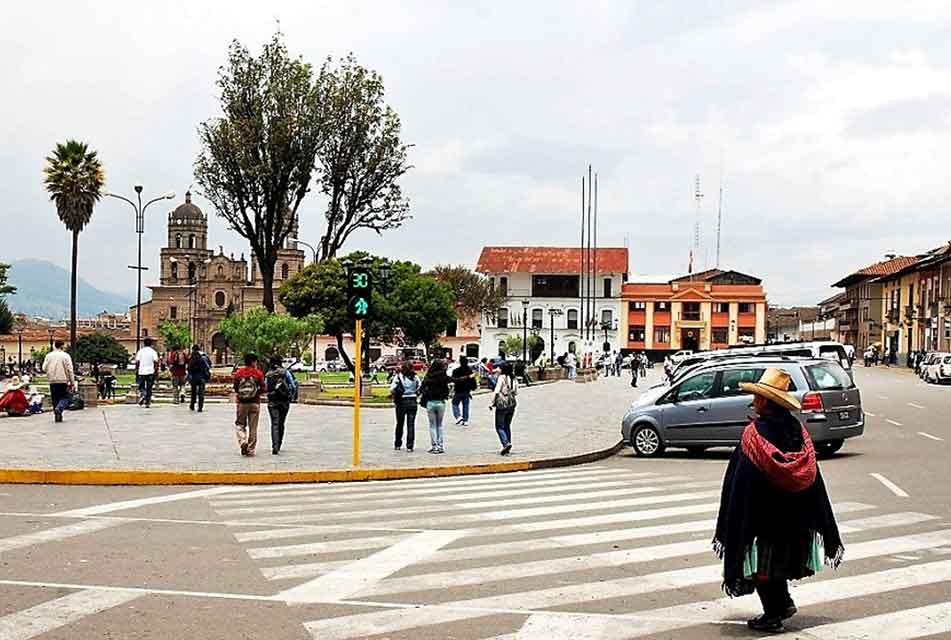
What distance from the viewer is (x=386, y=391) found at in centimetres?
4141

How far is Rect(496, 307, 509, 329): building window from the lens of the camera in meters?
110

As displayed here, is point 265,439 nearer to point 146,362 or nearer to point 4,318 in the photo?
point 146,362

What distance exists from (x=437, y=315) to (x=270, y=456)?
69827 mm

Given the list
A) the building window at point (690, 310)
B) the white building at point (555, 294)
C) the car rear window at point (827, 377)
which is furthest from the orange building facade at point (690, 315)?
the car rear window at point (827, 377)

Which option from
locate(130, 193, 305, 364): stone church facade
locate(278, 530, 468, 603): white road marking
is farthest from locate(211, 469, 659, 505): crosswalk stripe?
locate(130, 193, 305, 364): stone church facade

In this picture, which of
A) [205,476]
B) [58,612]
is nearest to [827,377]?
[205,476]

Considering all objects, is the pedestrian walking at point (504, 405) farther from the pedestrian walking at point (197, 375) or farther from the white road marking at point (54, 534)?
the pedestrian walking at point (197, 375)

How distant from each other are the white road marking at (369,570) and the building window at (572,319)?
329 feet

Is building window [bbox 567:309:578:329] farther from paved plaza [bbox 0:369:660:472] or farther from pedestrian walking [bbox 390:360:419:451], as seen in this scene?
pedestrian walking [bbox 390:360:419:451]

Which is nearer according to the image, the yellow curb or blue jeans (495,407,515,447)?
the yellow curb

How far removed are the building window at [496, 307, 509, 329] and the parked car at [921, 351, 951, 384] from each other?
185 feet

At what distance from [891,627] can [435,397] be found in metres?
12.1

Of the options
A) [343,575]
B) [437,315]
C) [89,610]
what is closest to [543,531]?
[343,575]

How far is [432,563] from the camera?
30.1 feet
